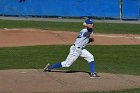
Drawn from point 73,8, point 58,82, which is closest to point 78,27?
point 73,8

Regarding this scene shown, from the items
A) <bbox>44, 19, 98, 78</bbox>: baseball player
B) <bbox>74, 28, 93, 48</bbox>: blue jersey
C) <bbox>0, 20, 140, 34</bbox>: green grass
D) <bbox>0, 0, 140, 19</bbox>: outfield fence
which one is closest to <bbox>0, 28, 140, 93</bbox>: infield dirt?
<bbox>44, 19, 98, 78</bbox>: baseball player

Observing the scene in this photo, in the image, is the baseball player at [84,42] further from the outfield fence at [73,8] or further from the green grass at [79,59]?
the outfield fence at [73,8]

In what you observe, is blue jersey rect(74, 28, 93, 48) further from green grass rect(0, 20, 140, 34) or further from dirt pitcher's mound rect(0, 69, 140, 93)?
green grass rect(0, 20, 140, 34)

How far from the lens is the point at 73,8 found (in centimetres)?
4497

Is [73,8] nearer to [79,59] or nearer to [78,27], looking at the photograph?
[78,27]

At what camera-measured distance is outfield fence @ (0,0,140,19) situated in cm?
4422

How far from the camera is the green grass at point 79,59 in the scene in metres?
17.0

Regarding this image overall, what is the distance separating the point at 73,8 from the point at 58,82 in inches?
1268

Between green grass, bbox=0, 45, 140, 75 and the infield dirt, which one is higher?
the infield dirt

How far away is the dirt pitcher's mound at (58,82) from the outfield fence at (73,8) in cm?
2967

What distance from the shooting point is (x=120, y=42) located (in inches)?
1000

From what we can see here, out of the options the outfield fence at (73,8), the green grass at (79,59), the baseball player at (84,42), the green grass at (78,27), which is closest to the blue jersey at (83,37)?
the baseball player at (84,42)

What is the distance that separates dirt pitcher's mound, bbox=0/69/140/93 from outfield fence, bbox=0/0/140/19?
29672mm

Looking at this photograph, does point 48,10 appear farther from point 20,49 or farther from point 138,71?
point 138,71
